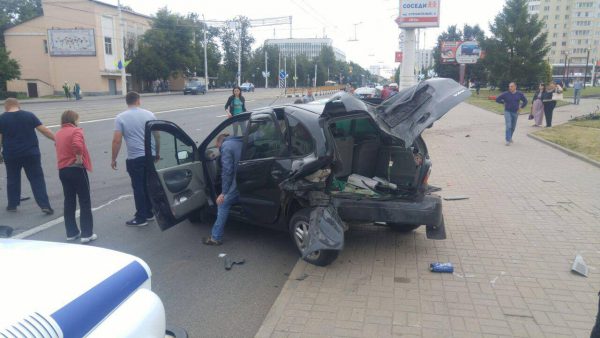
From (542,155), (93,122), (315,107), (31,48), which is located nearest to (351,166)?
(315,107)

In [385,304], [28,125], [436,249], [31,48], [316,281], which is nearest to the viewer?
[385,304]

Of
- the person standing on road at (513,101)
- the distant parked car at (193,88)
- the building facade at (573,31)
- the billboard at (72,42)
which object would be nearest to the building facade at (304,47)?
the distant parked car at (193,88)

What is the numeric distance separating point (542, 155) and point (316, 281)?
934cm

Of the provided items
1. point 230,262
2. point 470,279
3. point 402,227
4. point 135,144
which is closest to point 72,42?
point 135,144

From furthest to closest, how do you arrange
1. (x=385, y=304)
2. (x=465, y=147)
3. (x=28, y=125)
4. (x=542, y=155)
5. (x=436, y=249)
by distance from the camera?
(x=465, y=147) → (x=542, y=155) → (x=28, y=125) → (x=436, y=249) → (x=385, y=304)

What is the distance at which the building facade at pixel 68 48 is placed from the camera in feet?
172

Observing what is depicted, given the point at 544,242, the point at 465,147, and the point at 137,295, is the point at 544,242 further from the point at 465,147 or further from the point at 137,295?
the point at 465,147

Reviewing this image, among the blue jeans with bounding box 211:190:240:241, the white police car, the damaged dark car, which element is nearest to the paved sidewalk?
the damaged dark car

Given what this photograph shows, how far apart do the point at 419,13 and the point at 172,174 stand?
1478 cm

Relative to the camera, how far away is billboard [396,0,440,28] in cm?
1770

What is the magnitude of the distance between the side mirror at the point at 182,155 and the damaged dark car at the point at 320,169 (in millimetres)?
16

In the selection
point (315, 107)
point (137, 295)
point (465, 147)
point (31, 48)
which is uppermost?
point (31, 48)

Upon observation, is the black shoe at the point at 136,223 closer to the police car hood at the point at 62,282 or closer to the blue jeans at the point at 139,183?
the blue jeans at the point at 139,183

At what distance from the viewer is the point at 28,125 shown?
7.15 m
